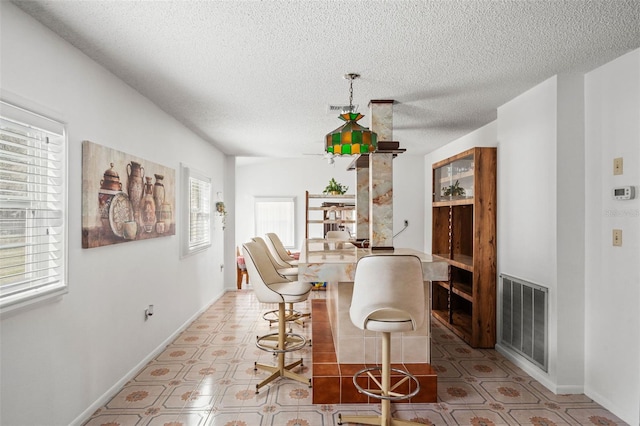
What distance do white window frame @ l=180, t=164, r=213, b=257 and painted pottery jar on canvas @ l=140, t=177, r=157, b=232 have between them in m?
0.89

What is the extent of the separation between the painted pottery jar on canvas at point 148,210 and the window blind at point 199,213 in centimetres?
118

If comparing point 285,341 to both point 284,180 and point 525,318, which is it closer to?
point 525,318

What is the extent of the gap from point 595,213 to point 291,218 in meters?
6.35

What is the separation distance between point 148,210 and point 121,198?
509 millimetres

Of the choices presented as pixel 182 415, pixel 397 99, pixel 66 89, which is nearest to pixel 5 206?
pixel 66 89

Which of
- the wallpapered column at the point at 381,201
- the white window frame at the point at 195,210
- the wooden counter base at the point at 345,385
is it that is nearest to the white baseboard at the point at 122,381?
the white window frame at the point at 195,210

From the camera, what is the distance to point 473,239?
390 centimetres

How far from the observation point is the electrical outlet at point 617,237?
2621mm

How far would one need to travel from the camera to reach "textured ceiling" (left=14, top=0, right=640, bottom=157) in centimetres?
205

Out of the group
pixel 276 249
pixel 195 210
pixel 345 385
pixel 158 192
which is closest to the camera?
pixel 345 385

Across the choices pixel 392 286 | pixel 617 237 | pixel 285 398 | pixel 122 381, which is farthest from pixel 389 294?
pixel 122 381

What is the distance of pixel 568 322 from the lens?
9.64ft

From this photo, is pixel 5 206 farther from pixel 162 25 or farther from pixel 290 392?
pixel 290 392

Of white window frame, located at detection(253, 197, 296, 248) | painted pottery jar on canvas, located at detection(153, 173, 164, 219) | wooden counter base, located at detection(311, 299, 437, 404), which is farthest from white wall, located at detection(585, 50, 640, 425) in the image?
white window frame, located at detection(253, 197, 296, 248)
